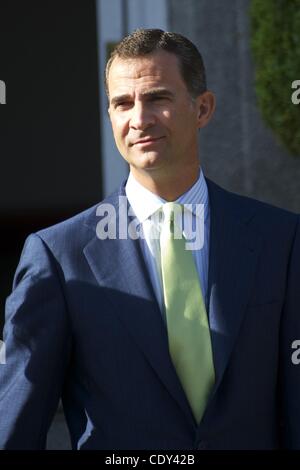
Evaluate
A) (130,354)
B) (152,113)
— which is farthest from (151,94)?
(130,354)

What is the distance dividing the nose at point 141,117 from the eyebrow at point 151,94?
3 cm

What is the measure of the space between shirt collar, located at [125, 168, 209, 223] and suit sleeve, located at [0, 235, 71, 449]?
293 millimetres

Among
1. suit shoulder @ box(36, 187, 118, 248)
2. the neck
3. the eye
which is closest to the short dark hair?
the eye

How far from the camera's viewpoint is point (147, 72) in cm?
278

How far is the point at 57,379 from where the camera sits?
2744 mm

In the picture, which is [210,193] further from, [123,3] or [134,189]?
[123,3]

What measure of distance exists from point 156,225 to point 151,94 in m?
0.35

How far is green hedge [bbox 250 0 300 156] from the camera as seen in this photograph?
532cm

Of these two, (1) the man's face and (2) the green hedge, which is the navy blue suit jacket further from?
(2) the green hedge

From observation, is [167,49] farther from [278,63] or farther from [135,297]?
[278,63]

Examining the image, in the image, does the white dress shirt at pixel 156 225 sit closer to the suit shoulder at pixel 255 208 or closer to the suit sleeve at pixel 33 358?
the suit shoulder at pixel 255 208

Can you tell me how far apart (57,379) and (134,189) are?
0.54 meters

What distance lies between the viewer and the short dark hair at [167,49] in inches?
111
